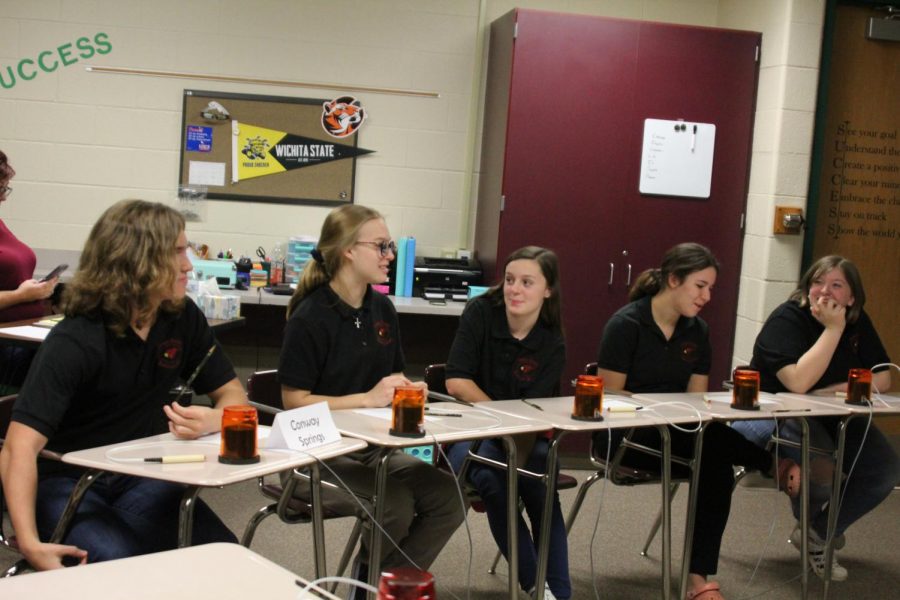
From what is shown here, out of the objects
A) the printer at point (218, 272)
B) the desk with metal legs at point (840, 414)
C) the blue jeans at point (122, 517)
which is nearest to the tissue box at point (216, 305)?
the printer at point (218, 272)

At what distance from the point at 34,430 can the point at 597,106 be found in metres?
3.39

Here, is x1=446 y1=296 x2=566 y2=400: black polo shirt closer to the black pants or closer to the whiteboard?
the black pants

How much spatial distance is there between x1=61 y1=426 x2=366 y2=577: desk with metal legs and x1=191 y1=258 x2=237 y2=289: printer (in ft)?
8.11

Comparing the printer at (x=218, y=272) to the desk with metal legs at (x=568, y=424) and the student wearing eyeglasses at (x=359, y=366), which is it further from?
the desk with metal legs at (x=568, y=424)

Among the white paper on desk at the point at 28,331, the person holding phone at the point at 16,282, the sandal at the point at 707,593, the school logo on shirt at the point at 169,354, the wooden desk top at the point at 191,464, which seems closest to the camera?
the wooden desk top at the point at 191,464

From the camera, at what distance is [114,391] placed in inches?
93.6

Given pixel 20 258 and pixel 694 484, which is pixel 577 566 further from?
pixel 20 258

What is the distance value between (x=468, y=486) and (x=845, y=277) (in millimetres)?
1608

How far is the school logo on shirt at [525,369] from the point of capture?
3.40m

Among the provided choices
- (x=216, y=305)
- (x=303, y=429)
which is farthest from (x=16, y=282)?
(x=303, y=429)

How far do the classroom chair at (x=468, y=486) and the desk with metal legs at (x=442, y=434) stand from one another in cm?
21

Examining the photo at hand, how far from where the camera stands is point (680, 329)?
3.67 metres

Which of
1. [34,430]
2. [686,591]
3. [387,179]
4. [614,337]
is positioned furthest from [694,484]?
[387,179]

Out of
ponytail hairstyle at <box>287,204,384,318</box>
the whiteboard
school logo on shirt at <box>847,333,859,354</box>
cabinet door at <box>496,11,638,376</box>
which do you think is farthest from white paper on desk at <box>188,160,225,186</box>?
school logo on shirt at <box>847,333,859,354</box>
